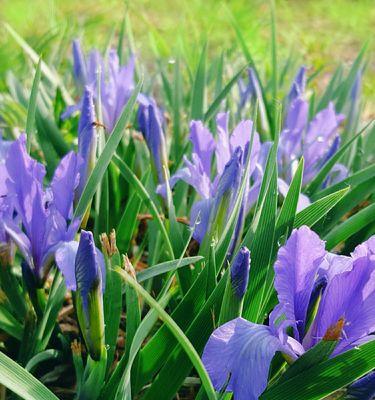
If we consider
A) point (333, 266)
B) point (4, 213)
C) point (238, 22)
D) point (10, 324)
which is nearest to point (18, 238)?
point (4, 213)

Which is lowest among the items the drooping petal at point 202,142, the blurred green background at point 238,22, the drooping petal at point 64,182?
the blurred green background at point 238,22

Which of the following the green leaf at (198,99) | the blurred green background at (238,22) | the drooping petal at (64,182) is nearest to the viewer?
the drooping petal at (64,182)

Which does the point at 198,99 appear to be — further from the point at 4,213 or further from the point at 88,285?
the point at 88,285

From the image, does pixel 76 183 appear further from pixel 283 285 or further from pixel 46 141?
pixel 46 141

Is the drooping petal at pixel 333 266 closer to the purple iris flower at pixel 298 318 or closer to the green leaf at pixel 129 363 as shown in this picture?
the purple iris flower at pixel 298 318

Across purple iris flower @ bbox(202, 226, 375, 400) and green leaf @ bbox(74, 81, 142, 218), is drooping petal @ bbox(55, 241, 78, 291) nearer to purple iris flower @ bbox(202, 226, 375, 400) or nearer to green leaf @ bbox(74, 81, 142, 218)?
green leaf @ bbox(74, 81, 142, 218)

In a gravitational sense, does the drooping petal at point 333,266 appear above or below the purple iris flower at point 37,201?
below

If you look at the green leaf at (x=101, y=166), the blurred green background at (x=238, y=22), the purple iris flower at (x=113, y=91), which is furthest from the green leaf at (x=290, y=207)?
the blurred green background at (x=238, y=22)

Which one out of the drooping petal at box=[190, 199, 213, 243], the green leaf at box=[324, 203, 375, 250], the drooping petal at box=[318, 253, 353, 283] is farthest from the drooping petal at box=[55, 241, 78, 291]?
the green leaf at box=[324, 203, 375, 250]
